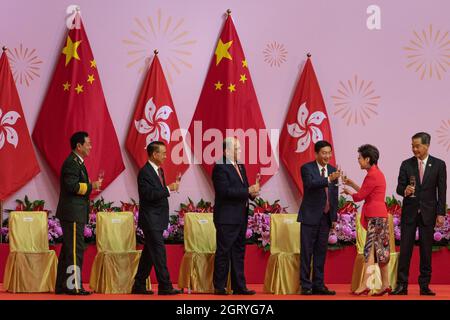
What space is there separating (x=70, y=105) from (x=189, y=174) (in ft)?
5.07

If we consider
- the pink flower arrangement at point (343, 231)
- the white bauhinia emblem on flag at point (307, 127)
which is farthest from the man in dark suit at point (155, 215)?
the white bauhinia emblem on flag at point (307, 127)

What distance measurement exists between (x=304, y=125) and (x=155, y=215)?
9.13 ft

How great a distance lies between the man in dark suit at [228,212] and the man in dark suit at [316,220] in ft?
1.64

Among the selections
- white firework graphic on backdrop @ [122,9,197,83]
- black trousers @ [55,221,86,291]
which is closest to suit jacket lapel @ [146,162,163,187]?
black trousers @ [55,221,86,291]

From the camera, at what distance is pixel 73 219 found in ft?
22.4

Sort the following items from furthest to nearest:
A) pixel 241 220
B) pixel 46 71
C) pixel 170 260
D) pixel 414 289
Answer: pixel 46 71
pixel 170 260
pixel 414 289
pixel 241 220

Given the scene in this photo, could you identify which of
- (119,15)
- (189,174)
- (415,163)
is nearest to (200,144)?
(189,174)

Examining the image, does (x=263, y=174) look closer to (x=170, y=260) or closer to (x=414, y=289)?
(x=170, y=260)

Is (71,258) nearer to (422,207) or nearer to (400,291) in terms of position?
(400,291)

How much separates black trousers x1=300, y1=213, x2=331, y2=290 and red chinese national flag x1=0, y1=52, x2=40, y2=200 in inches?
130

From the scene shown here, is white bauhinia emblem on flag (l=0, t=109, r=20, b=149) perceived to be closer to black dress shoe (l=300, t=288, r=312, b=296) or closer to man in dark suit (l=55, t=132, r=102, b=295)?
man in dark suit (l=55, t=132, r=102, b=295)

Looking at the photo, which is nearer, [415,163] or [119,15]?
[415,163]

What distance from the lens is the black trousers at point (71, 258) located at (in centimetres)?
680

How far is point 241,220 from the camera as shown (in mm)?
7031
